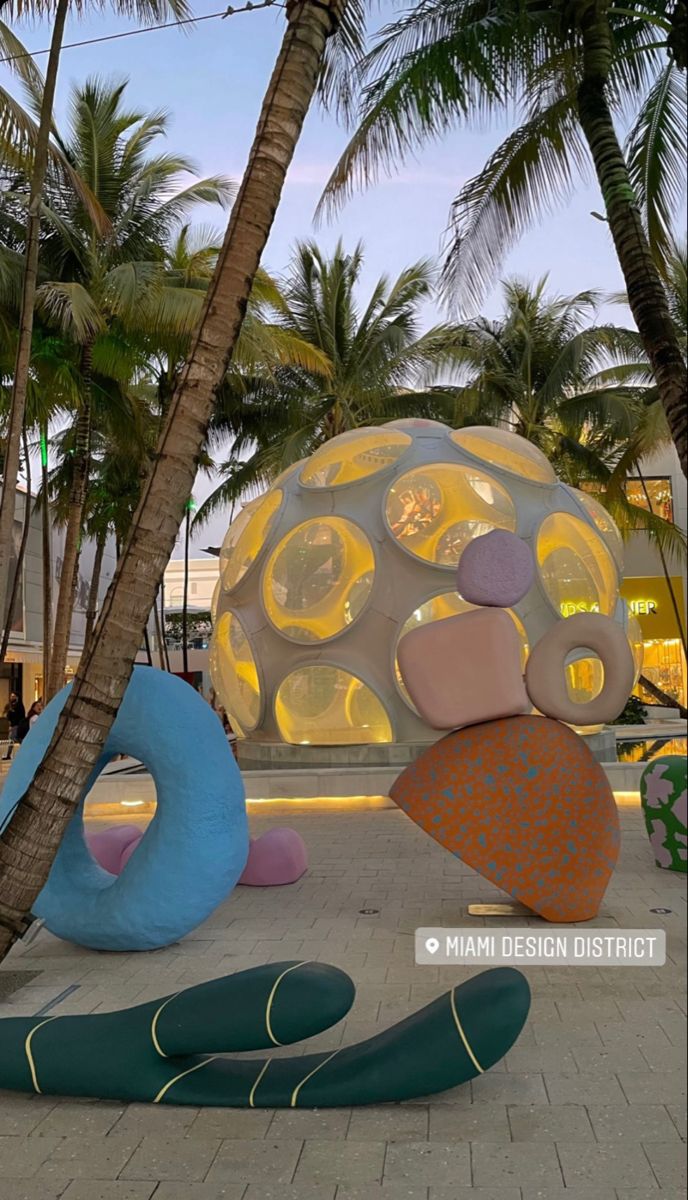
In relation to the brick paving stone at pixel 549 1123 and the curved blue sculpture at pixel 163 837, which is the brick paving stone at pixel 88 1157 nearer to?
the brick paving stone at pixel 549 1123

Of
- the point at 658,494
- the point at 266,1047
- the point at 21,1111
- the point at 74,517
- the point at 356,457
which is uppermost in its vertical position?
the point at 658,494

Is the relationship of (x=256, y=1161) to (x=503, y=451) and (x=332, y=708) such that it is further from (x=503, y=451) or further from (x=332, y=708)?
(x=503, y=451)

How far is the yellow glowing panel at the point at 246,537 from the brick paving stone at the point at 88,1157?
457 inches

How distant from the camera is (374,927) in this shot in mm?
7008

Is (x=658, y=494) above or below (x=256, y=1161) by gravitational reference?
above

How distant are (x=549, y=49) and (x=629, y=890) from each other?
8.13m

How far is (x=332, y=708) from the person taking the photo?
47.6 feet

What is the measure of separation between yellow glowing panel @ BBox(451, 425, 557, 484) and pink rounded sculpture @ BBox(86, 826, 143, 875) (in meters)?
8.29

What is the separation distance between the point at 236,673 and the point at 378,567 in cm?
293

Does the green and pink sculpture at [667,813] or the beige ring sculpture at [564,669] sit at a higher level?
the beige ring sculpture at [564,669]

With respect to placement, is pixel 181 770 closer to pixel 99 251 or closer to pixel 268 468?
pixel 99 251

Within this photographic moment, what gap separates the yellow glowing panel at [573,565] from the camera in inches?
576

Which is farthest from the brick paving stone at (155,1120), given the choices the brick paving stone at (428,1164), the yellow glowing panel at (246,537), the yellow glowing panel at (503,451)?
the yellow glowing panel at (503,451)
